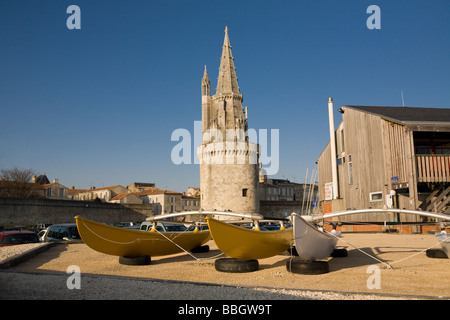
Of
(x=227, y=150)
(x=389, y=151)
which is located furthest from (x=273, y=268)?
(x=227, y=150)

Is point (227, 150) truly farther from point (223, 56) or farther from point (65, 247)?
point (65, 247)

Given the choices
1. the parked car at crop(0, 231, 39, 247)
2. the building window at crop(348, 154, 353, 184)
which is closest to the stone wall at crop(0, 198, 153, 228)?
the parked car at crop(0, 231, 39, 247)

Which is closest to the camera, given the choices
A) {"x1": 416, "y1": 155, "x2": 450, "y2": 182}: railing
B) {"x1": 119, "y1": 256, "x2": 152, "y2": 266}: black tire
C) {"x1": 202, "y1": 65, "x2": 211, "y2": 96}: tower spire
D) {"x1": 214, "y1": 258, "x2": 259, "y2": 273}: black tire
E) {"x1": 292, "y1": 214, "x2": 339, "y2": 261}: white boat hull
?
{"x1": 292, "y1": 214, "x2": 339, "y2": 261}: white boat hull

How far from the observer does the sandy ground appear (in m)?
7.66

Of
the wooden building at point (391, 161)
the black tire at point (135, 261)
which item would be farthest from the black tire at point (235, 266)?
the wooden building at point (391, 161)

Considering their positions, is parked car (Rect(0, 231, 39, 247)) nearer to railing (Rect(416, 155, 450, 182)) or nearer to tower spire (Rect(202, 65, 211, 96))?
railing (Rect(416, 155, 450, 182))

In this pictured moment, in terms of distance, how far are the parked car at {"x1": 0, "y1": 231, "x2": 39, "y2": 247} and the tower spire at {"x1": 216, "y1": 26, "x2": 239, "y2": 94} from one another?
3912cm

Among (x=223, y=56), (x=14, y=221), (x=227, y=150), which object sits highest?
(x=223, y=56)

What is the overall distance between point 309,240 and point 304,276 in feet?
3.15

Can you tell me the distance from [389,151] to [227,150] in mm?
29804

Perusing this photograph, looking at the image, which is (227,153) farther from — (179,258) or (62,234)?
(179,258)

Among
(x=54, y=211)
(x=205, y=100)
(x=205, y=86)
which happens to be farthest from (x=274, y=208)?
(x=54, y=211)

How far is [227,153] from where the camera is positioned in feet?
163
